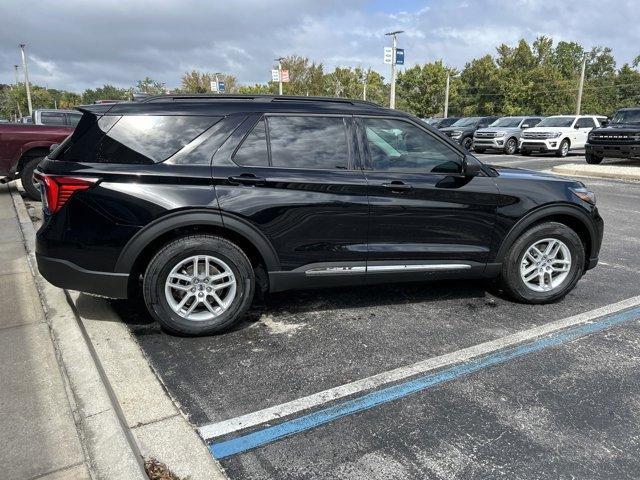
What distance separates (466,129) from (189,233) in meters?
25.1

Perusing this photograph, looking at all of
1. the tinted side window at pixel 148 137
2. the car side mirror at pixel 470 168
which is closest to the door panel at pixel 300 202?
the tinted side window at pixel 148 137

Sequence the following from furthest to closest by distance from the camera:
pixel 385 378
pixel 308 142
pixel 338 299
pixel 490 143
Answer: pixel 490 143 < pixel 338 299 < pixel 308 142 < pixel 385 378

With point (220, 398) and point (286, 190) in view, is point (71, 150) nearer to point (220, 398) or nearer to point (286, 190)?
point (286, 190)

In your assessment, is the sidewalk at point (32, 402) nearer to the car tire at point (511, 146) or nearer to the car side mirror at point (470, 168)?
the car side mirror at point (470, 168)

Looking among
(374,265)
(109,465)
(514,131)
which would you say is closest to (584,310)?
(374,265)

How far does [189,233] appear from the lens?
12.3ft

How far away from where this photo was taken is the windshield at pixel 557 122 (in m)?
22.8

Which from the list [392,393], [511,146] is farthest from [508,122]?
[392,393]

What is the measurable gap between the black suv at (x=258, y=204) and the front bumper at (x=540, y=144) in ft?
64.1

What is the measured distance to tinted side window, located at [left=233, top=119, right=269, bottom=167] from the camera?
379 cm

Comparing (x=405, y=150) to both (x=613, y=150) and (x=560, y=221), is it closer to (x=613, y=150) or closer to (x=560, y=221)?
(x=560, y=221)

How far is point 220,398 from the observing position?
3057mm

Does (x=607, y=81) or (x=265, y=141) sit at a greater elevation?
(x=607, y=81)

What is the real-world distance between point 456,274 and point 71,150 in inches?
123
